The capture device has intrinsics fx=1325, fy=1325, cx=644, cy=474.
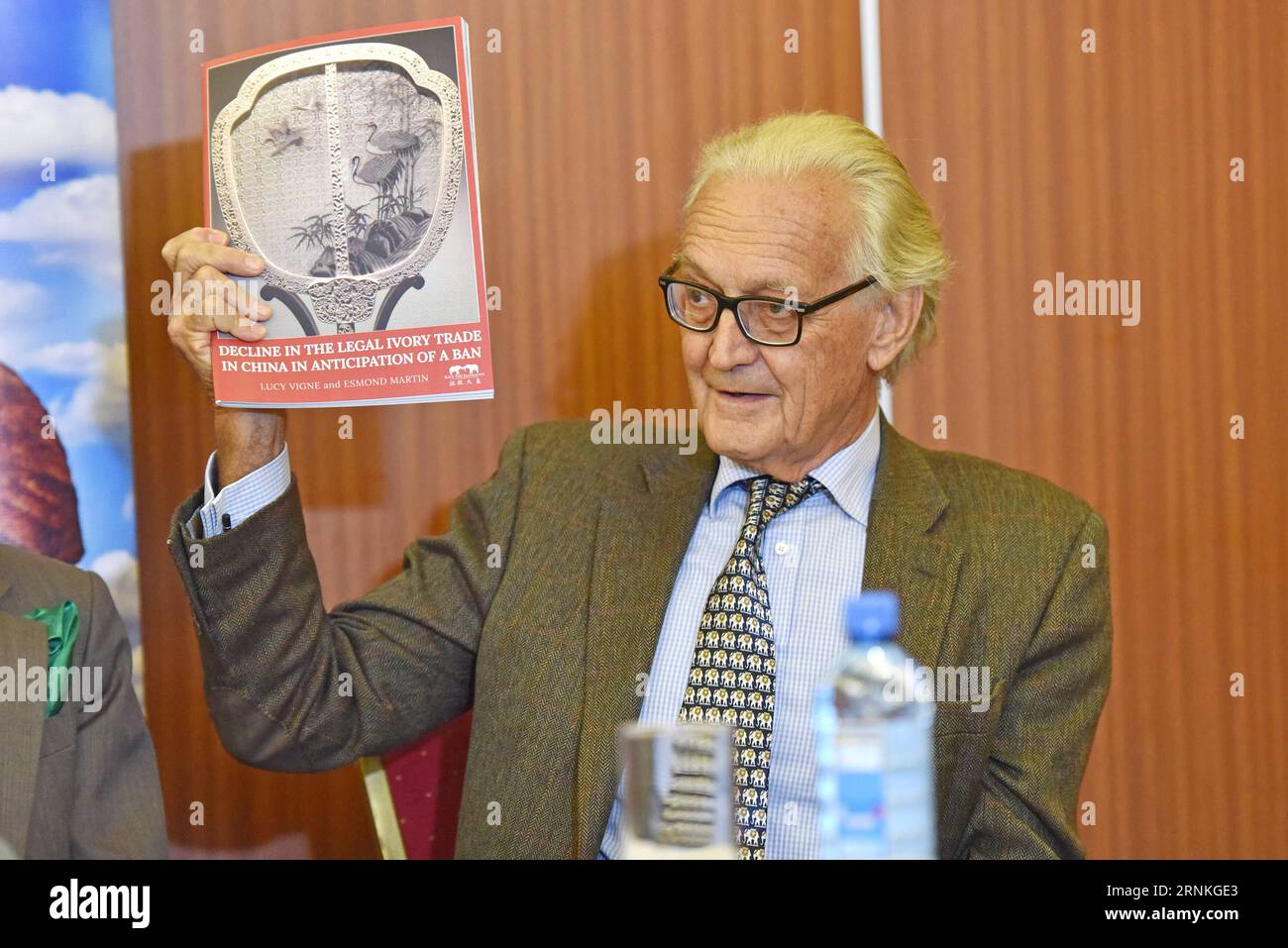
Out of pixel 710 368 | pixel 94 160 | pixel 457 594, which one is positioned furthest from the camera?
pixel 94 160

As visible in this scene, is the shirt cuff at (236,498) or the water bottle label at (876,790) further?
the shirt cuff at (236,498)

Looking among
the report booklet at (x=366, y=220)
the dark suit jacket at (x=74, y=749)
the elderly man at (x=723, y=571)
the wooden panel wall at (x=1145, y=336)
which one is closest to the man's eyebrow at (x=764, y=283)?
the elderly man at (x=723, y=571)

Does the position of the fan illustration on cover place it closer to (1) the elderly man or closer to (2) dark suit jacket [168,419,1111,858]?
(1) the elderly man

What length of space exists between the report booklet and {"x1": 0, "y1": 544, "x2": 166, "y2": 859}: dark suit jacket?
0.37 meters

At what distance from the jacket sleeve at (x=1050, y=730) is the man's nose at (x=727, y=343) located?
0.56m

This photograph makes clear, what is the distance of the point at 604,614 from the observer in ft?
6.31

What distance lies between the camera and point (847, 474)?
6.55ft

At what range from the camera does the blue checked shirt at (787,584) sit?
1745 millimetres

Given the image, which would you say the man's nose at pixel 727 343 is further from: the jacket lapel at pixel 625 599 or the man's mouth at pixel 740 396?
the jacket lapel at pixel 625 599

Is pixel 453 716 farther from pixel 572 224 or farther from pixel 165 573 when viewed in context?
pixel 572 224

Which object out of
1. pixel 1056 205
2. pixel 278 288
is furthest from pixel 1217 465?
pixel 278 288

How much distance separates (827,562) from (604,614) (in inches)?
13.0

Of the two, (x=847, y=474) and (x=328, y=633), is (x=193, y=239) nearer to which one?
(x=328, y=633)

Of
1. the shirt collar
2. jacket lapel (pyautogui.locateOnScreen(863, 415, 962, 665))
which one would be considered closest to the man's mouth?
the shirt collar
